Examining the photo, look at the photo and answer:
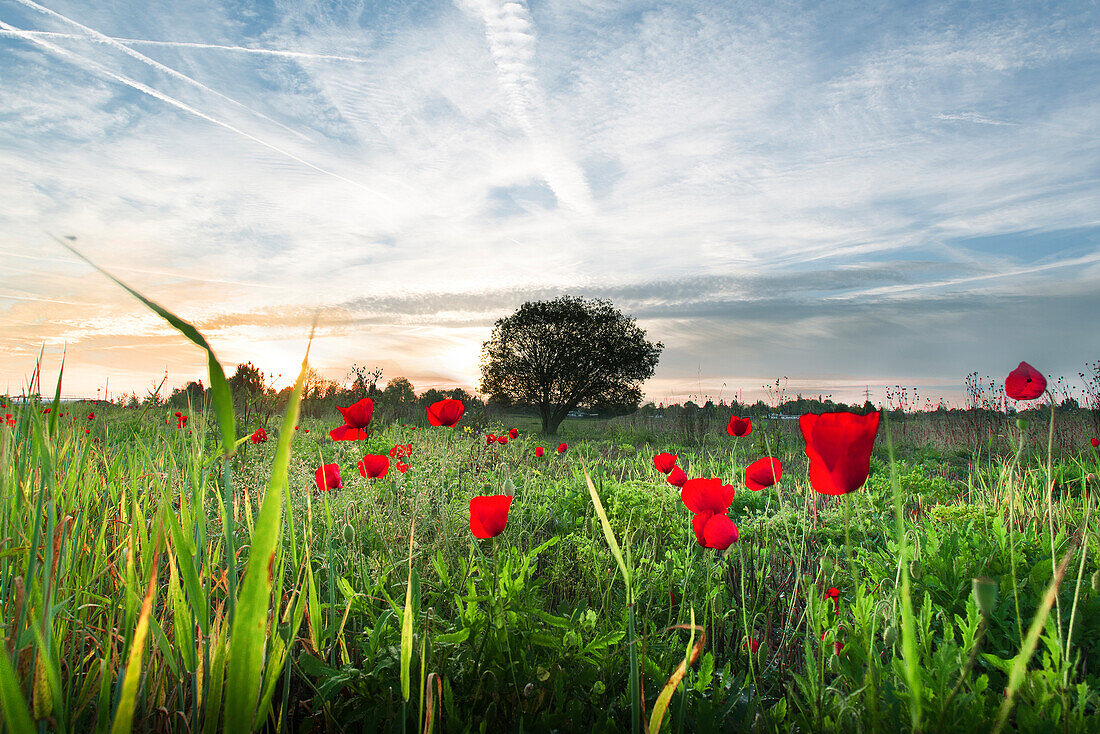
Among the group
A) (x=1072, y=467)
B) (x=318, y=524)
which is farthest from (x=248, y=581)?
(x=1072, y=467)

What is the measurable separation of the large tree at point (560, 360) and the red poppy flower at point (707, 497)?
19474 mm

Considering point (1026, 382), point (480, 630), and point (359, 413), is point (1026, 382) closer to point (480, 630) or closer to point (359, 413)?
point (480, 630)

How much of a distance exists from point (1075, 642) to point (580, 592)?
167 cm

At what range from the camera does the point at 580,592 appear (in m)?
2.61

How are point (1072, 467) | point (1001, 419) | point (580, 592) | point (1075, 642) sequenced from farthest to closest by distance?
1. point (1001, 419)
2. point (1072, 467)
3. point (580, 592)
4. point (1075, 642)

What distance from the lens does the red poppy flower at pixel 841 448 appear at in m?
1.14

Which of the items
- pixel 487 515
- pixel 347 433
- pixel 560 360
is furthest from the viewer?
pixel 560 360

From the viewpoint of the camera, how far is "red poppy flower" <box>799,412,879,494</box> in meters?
1.14

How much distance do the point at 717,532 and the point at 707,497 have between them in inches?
6.8

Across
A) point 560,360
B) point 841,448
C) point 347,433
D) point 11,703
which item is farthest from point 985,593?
point 560,360

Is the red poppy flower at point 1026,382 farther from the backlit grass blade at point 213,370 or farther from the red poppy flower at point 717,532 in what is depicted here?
the backlit grass blade at point 213,370

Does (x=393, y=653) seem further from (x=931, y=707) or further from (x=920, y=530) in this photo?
(x=920, y=530)

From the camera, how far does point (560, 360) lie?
21703 mm

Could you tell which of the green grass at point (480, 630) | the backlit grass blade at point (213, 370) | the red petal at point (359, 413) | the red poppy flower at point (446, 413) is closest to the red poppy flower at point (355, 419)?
the red petal at point (359, 413)
